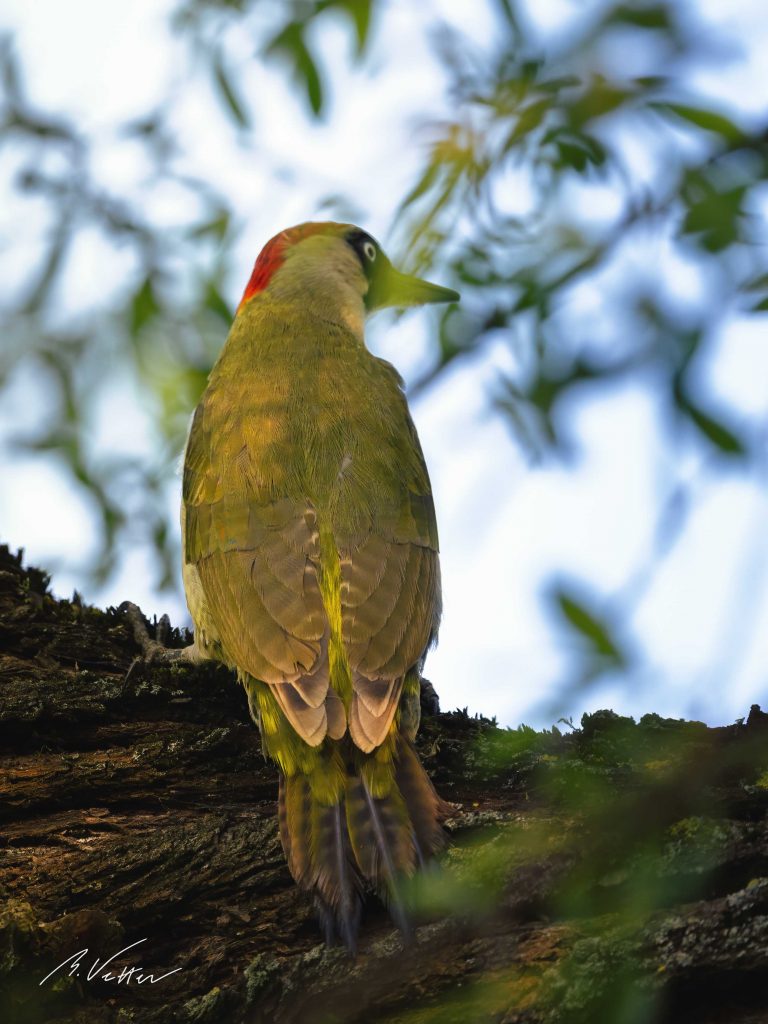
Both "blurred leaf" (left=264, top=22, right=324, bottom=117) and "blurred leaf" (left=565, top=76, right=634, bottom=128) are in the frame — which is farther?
"blurred leaf" (left=264, top=22, right=324, bottom=117)

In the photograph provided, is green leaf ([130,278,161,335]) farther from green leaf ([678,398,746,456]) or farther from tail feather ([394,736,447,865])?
green leaf ([678,398,746,456])

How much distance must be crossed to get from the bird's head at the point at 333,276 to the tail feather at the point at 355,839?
3.23 metres

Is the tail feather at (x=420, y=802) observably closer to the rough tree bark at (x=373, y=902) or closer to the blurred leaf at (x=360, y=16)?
the rough tree bark at (x=373, y=902)

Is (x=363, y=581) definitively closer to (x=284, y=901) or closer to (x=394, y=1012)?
(x=284, y=901)

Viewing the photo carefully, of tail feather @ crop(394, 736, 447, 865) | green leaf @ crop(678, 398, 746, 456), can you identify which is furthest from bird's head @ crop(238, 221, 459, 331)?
green leaf @ crop(678, 398, 746, 456)

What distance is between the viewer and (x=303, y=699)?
3531mm

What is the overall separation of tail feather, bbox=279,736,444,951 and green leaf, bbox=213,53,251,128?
196 centimetres

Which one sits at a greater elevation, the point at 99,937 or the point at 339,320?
the point at 339,320

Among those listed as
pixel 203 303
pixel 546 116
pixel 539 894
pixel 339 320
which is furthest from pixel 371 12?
pixel 339 320

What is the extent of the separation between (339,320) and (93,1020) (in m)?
3.92

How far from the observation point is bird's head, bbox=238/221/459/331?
246 inches

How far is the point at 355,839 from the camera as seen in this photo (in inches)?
125
